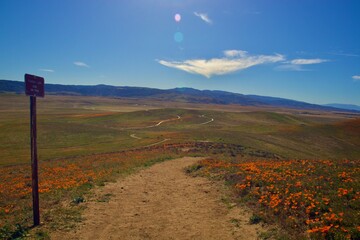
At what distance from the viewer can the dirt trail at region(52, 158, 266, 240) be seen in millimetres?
11883

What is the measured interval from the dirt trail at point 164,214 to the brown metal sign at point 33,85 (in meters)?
5.99

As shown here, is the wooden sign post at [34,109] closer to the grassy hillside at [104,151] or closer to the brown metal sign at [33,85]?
the brown metal sign at [33,85]

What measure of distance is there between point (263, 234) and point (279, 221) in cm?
104

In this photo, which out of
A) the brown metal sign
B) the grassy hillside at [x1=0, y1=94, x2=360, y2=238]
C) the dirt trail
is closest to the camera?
the brown metal sign

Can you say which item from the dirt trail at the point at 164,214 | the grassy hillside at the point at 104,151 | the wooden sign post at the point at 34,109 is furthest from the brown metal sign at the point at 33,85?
the dirt trail at the point at 164,214

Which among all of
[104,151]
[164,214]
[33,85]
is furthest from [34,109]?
[104,151]

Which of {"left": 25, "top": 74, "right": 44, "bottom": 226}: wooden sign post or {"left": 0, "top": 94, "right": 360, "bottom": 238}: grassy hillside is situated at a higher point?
{"left": 25, "top": 74, "right": 44, "bottom": 226}: wooden sign post

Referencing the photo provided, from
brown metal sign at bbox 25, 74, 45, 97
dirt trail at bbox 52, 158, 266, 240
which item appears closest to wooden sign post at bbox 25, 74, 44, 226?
brown metal sign at bbox 25, 74, 45, 97

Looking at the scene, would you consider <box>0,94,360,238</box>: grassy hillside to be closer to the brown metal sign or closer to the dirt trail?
the dirt trail

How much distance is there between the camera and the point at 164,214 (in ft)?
46.6

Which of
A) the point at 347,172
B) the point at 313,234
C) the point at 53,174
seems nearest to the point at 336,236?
the point at 313,234

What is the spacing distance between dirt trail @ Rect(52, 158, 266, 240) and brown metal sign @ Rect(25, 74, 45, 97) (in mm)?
5990

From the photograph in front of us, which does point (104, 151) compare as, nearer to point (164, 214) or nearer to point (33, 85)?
point (164, 214)

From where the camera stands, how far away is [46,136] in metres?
64.6
